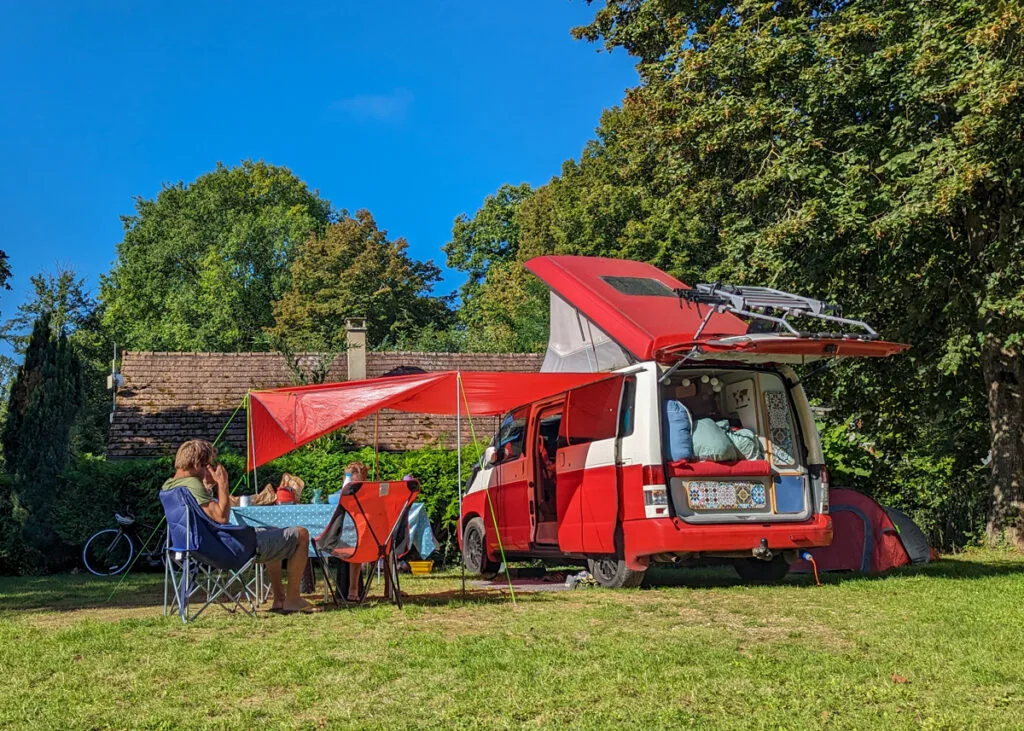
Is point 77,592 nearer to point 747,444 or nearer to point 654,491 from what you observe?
point 654,491

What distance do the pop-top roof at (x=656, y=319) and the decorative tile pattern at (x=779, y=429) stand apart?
1.87 feet

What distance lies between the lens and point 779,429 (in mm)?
9438

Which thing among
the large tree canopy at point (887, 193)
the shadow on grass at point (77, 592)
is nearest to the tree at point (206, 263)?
the shadow on grass at point (77, 592)

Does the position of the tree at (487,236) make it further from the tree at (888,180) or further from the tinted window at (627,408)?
the tinted window at (627,408)

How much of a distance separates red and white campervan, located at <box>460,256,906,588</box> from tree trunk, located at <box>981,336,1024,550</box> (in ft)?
14.2

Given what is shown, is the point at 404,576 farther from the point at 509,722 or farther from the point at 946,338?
the point at 509,722

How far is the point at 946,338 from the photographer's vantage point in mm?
12875

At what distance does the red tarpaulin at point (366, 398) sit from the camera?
9.21 metres

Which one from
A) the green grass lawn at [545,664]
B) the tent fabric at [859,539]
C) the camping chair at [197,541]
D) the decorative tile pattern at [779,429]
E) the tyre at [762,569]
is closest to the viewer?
the green grass lawn at [545,664]

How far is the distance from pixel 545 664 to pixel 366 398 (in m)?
4.40

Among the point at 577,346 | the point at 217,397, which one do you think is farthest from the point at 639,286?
the point at 217,397

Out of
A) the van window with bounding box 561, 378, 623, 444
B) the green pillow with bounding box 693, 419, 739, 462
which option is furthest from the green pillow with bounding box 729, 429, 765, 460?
the van window with bounding box 561, 378, 623, 444

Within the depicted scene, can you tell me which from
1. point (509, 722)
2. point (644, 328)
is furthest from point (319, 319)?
point (509, 722)

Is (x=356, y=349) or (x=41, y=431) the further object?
(x=356, y=349)
